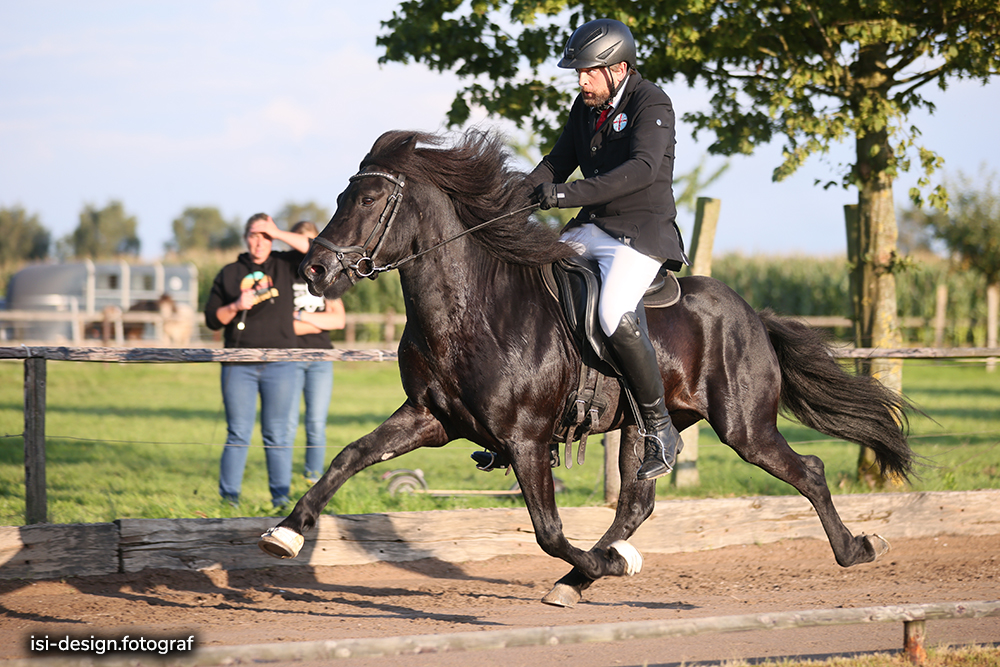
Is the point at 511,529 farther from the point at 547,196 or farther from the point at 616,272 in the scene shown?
the point at 547,196

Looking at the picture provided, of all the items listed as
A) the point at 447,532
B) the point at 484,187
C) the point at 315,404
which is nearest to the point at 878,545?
the point at 447,532

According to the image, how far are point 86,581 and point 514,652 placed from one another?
2.73 metres

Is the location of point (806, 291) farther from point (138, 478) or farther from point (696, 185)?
point (138, 478)

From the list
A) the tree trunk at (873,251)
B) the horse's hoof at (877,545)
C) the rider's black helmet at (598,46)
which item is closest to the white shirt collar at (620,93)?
the rider's black helmet at (598,46)

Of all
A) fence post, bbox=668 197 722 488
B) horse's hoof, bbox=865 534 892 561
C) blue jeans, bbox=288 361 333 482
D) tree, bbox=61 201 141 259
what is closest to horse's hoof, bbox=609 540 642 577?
horse's hoof, bbox=865 534 892 561

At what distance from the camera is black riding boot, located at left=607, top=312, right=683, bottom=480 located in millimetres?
4262

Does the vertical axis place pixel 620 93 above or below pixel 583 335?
above

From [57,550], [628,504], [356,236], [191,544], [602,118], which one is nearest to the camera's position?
[356,236]

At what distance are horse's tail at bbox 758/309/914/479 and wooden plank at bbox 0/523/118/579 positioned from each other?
4162 millimetres

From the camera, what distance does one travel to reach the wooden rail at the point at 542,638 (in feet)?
9.53

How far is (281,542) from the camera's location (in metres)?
3.87

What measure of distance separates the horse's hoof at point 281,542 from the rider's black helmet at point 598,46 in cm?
258

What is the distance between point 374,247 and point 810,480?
2738 millimetres

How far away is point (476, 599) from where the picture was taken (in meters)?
5.18
